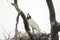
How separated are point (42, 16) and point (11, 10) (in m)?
0.39

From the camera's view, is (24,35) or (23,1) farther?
(23,1)

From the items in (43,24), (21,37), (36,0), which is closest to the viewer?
(21,37)

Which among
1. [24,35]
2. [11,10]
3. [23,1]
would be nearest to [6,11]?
[11,10]

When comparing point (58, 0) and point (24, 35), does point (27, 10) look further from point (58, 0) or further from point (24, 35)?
point (24, 35)

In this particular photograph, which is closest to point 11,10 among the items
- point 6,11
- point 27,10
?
point 6,11

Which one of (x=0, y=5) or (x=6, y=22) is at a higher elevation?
(x=0, y=5)

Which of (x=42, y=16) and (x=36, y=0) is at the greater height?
(x=36, y=0)

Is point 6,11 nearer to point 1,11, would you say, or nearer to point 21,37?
point 1,11

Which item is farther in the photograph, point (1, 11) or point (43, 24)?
point (1, 11)

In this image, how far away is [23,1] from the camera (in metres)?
2.41

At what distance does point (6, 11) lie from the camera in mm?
2420

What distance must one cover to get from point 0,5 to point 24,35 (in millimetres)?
982

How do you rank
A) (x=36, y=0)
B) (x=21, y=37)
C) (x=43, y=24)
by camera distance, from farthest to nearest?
(x=36, y=0) → (x=43, y=24) → (x=21, y=37)

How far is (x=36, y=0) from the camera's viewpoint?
241 cm
